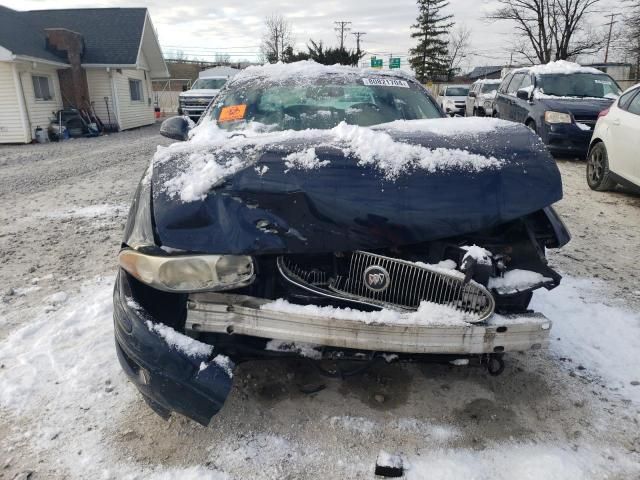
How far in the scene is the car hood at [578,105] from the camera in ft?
28.3

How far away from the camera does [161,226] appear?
2.01m

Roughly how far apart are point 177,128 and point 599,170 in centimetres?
604

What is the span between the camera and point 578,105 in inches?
346

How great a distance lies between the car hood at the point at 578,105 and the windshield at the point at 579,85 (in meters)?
0.41

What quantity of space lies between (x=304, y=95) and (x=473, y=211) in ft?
6.54

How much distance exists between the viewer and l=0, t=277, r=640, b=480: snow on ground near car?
2004 millimetres

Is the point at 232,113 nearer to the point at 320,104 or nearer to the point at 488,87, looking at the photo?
the point at 320,104

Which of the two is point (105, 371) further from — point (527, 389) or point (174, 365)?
point (527, 389)

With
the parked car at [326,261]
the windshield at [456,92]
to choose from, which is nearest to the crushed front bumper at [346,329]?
the parked car at [326,261]

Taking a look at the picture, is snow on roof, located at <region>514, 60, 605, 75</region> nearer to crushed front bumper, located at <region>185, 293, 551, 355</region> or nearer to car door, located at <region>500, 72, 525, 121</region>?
car door, located at <region>500, 72, 525, 121</region>

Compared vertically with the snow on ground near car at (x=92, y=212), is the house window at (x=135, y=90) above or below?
above

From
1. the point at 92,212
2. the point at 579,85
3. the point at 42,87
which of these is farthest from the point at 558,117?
the point at 42,87

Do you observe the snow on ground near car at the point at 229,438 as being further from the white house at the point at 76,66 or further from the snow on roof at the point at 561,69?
the white house at the point at 76,66

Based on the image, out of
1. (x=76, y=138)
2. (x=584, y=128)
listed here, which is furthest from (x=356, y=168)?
(x=76, y=138)
